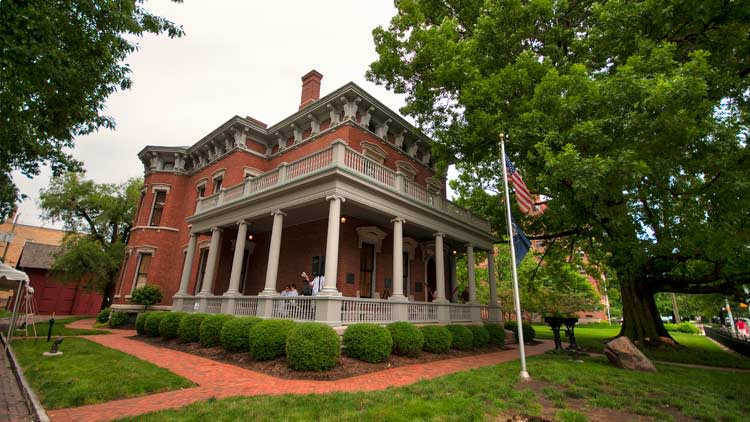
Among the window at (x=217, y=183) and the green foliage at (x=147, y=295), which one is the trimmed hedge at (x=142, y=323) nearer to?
the green foliage at (x=147, y=295)

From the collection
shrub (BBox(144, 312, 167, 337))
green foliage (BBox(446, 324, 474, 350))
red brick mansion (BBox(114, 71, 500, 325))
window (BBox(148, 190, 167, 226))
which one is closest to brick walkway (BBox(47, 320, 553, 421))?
green foliage (BBox(446, 324, 474, 350))

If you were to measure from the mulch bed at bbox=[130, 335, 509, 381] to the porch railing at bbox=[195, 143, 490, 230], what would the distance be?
5799mm

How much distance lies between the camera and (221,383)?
7262mm

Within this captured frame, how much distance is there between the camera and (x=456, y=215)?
1600 cm

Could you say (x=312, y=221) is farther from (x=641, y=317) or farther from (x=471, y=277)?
(x=641, y=317)

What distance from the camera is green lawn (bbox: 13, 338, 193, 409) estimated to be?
5.95 m

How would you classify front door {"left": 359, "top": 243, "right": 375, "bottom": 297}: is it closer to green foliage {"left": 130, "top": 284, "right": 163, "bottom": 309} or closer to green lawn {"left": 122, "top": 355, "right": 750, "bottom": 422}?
green lawn {"left": 122, "top": 355, "right": 750, "bottom": 422}

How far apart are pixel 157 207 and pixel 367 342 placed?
1967cm

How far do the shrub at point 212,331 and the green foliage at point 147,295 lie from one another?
10.3m

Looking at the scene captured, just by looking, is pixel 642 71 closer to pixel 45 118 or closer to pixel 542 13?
pixel 542 13

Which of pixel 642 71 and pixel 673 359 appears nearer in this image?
pixel 642 71

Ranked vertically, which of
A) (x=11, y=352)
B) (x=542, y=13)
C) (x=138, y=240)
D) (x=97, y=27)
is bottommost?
(x=11, y=352)

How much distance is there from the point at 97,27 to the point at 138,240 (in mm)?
16816

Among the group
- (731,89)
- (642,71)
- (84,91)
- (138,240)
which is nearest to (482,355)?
(642,71)
